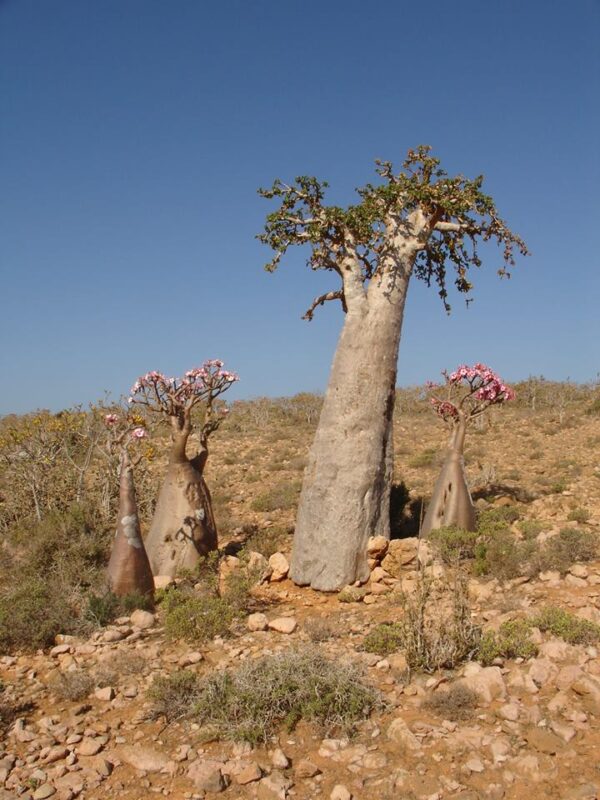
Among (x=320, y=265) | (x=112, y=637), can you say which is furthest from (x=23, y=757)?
(x=320, y=265)

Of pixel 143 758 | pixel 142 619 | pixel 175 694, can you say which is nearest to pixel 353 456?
pixel 142 619

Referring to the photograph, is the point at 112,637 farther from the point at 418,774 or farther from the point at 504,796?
the point at 504,796

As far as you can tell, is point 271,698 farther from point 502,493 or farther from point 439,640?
point 502,493

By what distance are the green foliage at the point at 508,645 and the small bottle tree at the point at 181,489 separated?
10.3ft

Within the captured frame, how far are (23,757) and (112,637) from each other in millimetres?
1567

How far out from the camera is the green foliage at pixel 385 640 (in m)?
4.06

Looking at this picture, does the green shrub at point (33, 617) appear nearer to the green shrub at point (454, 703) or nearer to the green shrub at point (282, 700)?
the green shrub at point (282, 700)

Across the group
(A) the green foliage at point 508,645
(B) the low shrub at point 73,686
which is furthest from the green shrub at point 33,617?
(A) the green foliage at point 508,645

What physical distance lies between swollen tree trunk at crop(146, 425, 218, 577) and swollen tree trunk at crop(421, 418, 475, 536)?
241 centimetres

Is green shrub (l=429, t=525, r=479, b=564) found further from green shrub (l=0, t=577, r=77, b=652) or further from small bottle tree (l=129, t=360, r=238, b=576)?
green shrub (l=0, t=577, r=77, b=652)

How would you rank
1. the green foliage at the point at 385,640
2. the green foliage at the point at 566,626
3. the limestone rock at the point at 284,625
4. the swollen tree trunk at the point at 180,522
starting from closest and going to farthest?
1. the green foliage at the point at 566,626
2. the green foliage at the point at 385,640
3. the limestone rock at the point at 284,625
4. the swollen tree trunk at the point at 180,522

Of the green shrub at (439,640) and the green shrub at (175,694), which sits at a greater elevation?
the green shrub at (439,640)

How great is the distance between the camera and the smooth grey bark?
582 centimetres

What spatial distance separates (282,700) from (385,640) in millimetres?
1092
